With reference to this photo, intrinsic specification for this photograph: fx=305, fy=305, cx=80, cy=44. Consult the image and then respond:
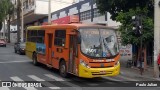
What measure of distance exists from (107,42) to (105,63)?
1.05 m

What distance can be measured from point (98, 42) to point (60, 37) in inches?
112

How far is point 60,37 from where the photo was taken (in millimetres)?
16359

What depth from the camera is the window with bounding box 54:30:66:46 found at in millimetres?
15945

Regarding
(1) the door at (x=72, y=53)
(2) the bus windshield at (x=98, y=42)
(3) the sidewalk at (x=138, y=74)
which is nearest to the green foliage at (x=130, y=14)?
(3) the sidewalk at (x=138, y=74)

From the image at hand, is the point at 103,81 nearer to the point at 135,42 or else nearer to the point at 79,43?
the point at 79,43

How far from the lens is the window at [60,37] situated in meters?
15.9

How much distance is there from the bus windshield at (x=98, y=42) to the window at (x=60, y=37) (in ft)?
6.15

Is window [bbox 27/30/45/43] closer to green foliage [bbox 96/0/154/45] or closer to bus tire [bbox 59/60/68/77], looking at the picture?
bus tire [bbox 59/60/68/77]

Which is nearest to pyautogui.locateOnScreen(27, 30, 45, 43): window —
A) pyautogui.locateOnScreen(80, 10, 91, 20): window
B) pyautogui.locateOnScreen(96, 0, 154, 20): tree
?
pyautogui.locateOnScreen(96, 0, 154, 20): tree

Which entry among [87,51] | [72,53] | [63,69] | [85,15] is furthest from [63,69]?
[85,15]

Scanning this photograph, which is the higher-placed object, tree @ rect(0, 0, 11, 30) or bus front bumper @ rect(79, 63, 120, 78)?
tree @ rect(0, 0, 11, 30)

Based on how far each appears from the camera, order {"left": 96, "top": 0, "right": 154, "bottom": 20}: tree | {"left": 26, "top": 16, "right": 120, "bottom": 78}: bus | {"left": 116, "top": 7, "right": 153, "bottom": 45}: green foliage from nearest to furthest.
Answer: {"left": 26, "top": 16, "right": 120, "bottom": 78}: bus < {"left": 116, "top": 7, "right": 153, "bottom": 45}: green foliage < {"left": 96, "top": 0, "right": 154, "bottom": 20}: tree

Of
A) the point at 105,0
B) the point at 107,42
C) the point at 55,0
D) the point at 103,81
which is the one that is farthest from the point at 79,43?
the point at 55,0

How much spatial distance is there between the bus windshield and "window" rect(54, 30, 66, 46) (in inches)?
73.8
